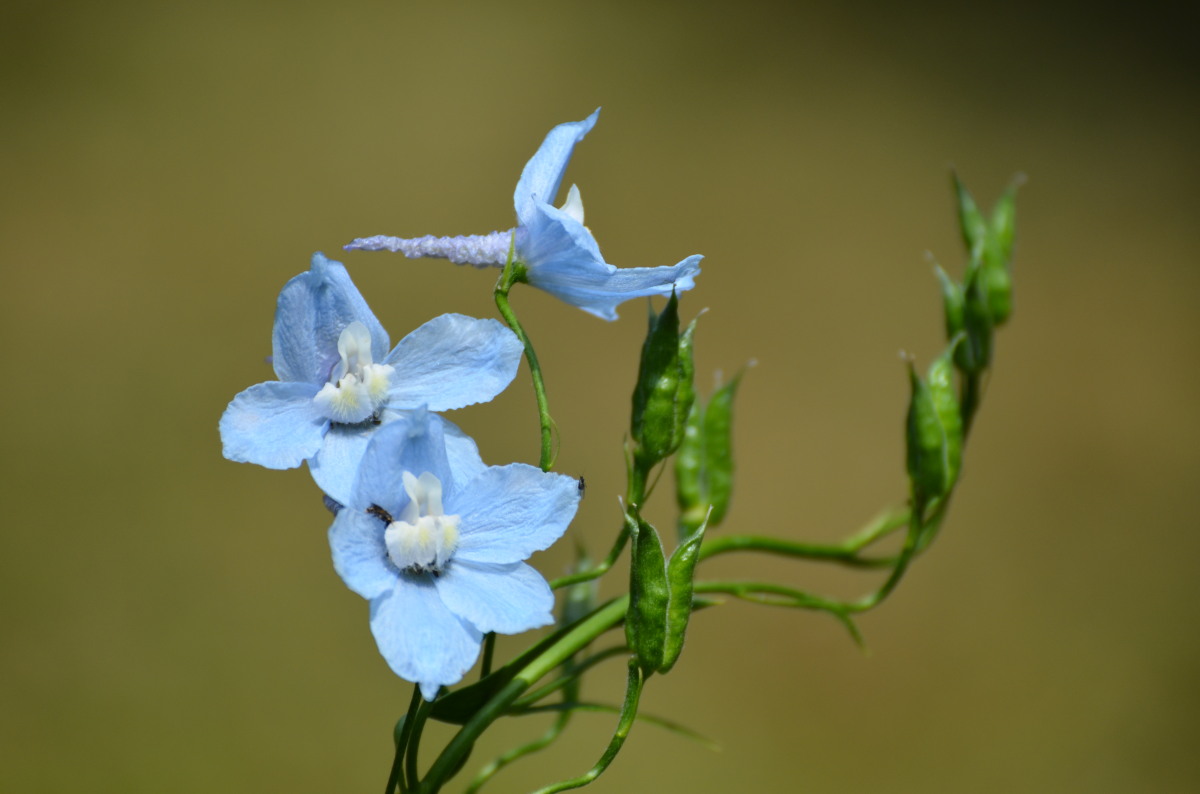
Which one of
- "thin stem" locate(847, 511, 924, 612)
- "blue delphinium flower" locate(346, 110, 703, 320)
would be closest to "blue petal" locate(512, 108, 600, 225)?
"blue delphinium flower" locate(346, 110, 703, 320)

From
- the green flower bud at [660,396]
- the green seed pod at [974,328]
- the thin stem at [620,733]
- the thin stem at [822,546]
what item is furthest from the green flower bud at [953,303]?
the thin stem at [620,733]

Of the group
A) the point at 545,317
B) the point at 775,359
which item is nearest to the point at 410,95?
the point at 545,317

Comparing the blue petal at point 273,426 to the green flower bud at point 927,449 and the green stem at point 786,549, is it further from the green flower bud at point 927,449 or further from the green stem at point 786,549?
the green flower bud at point 927,449

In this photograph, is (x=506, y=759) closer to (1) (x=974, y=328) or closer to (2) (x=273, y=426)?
(2) (x=273, y=426)

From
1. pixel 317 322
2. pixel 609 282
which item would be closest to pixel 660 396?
pixel 609 282

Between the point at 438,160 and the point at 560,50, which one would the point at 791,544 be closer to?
the point at 438,160

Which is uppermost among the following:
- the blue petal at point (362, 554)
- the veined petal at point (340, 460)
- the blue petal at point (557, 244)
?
the blue petal at point (557, 244)
